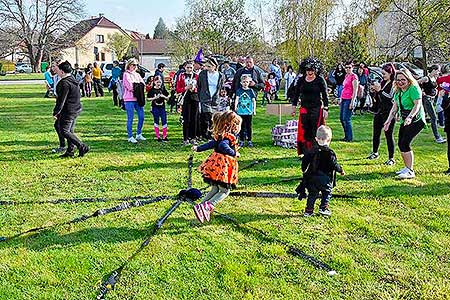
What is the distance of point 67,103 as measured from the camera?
921 centimetres

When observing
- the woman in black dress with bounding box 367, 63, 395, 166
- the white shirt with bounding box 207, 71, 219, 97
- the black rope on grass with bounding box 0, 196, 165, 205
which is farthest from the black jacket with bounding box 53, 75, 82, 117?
the woman in black dress with bounding box 367, 63, 395, 166

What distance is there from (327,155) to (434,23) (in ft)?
62.8

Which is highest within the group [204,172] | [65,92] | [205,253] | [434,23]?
[434,23]

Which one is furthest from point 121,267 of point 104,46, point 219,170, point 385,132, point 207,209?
point 104,46

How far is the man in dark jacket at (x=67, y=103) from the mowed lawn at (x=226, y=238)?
509 mm

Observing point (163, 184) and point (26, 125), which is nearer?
point (163, 184)

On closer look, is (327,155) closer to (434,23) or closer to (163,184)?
(163,184)

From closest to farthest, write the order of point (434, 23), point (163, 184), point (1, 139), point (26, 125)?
point (163, 184)
point (1, 139)
point (26, 125)
point (434, 23)

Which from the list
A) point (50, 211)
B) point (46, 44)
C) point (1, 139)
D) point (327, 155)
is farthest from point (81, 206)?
point (46, 44)

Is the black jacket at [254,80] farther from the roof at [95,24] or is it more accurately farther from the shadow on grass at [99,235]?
the roof at [95,24]

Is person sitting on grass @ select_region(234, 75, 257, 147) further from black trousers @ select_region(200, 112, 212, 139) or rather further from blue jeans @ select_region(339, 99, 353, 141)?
blue jeans @ select_region(339, 99, 353, 141)

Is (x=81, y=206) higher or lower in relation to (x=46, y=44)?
lower

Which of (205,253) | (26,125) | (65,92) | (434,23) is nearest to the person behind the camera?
(205,253)

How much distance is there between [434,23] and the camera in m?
22.0
